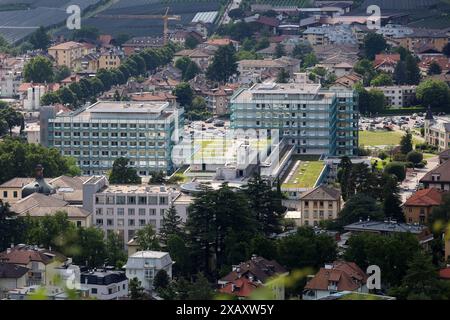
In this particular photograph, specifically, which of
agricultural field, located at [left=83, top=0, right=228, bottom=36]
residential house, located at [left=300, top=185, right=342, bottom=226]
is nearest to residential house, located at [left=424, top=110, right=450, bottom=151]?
residential house, located at [left=300, top=185, right=342, bottom=226]

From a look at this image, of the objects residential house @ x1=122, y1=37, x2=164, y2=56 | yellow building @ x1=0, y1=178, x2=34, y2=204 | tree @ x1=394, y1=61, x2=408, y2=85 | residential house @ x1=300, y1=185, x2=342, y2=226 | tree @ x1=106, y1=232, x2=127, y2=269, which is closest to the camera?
tree @ x1=106, y1=232, x2=127, y2=269

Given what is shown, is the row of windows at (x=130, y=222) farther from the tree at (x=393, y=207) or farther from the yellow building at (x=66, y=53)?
the yellow building at (x=66, y=53)

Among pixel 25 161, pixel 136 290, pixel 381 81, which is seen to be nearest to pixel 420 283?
pixel 136 290

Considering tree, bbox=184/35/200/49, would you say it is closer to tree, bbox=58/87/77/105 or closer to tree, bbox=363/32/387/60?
tree, bbox=363/32/387/60

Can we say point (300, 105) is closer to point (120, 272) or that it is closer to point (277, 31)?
point (120, 272)
